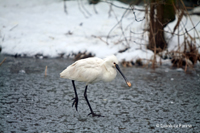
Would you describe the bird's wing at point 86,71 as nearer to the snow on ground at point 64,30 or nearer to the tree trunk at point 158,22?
the snow on ground at point 64,30

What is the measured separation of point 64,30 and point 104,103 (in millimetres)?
6915

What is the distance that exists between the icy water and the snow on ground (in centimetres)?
183

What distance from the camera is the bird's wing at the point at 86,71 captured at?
4910 millimetres

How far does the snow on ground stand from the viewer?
389 inches

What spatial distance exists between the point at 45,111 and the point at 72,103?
2.14ft

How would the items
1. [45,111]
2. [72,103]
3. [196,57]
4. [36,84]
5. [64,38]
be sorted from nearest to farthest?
[45,111] < [72,103] < [36,84] < [196,57] < [64,38]

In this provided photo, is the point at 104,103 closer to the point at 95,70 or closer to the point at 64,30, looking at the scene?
the point at 95,70

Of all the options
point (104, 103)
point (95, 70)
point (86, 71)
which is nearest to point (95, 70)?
point (95, 70)

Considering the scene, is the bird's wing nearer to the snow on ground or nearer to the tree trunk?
the snow on ground

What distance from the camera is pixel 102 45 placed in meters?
10.2

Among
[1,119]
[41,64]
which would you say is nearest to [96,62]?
[1,119]

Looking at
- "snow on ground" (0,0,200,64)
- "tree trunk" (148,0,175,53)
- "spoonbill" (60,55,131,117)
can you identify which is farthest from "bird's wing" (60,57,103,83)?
"tree trunk" (148,0,175,53)

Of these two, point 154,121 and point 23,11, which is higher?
point 23,11

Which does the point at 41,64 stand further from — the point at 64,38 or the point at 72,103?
the point at 72,103
